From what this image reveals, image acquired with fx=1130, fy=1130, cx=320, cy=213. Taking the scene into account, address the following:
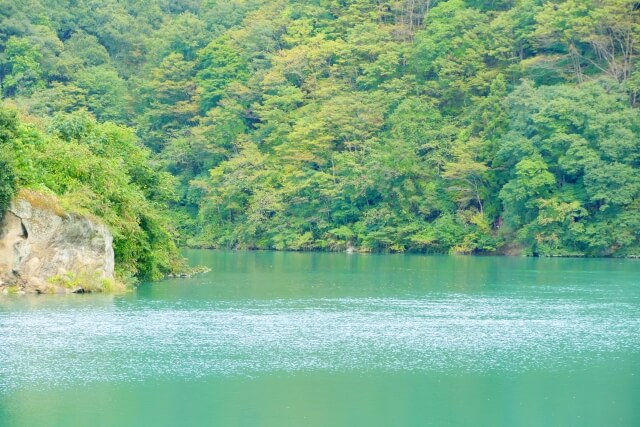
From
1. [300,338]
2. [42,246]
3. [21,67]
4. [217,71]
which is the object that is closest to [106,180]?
[42,246]

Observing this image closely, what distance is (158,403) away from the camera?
23438mm

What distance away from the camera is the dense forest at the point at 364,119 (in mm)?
69688

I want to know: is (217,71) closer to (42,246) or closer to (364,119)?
(364,119)

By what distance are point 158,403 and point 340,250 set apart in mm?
56221

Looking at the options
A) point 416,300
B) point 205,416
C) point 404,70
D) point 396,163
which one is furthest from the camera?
point 404,70

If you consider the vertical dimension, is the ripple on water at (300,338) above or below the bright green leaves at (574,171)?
below

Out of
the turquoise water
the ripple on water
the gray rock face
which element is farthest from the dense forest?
the ripple on water

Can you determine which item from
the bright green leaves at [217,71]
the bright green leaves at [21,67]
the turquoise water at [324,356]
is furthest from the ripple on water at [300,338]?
the bright green leaves at [21,67]

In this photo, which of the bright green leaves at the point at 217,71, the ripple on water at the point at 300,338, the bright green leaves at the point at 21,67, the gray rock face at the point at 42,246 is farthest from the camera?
the bright green leaves at the point at 21,67

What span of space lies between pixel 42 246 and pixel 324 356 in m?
15.3

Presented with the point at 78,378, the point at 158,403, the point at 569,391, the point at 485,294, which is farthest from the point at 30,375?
the point at 485,294

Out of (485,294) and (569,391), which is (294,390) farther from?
(485,294)

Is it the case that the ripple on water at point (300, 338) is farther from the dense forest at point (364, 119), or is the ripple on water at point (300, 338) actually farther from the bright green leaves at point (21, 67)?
the bright green leaves at point (21, 67)

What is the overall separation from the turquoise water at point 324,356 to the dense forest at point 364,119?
10.8 m
